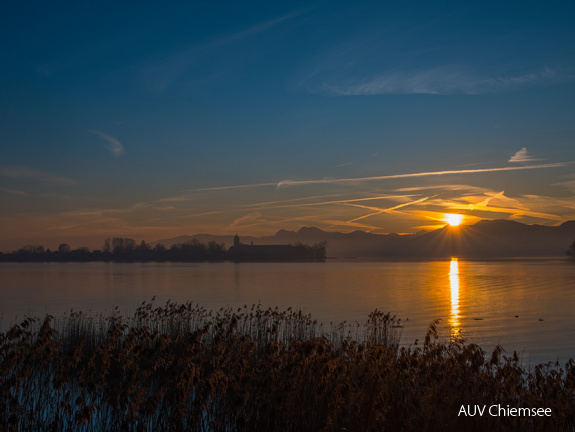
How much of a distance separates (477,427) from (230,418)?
3.62 m

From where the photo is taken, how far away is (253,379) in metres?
7.98

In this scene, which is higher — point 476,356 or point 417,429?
point 476,356

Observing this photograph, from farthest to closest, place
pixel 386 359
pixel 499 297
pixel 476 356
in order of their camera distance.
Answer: pixel 499 297 → pixel 386 359 → pixel 476 356

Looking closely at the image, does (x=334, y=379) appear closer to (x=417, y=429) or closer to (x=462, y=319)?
(x=417, y=429)

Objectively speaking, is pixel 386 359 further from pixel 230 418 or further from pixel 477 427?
pixel 230 418

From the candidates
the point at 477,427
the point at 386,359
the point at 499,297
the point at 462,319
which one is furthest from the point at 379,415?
the point at 499,297

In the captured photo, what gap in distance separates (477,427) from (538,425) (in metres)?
0.84

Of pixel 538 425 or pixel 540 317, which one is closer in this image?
pixel 538 425

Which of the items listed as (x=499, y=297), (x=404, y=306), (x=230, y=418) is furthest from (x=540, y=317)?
(x=230, y=418)

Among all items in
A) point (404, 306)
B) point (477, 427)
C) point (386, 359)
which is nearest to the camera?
point (477, 427)

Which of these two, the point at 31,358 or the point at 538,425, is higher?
the point at 31,358

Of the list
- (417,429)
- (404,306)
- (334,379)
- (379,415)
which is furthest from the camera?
(404,306)

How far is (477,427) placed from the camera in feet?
23.8

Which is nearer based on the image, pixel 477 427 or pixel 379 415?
pixel 379 415
